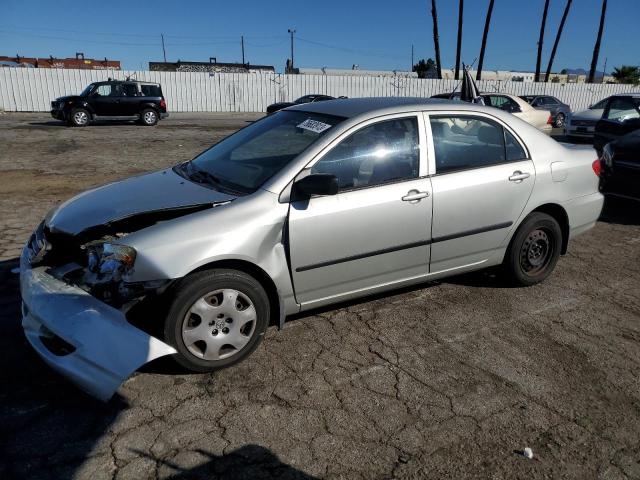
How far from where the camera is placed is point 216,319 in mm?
3102

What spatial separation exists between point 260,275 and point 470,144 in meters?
2.01

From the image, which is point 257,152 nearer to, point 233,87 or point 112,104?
point 112,104

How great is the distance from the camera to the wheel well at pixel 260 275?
10.2 ft

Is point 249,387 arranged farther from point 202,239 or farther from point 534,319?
point 534,319

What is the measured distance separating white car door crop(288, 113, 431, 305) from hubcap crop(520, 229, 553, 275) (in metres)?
1.10

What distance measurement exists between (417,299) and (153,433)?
239 cm

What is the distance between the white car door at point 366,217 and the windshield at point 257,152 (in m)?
0.27

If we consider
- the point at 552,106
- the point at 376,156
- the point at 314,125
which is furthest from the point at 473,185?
the point at 552,106

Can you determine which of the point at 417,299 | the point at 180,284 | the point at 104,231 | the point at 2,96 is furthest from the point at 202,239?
the point at 2,96

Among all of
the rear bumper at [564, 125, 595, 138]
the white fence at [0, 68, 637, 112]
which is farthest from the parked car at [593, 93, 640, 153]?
the white fence at [0, 68, 637, 112]

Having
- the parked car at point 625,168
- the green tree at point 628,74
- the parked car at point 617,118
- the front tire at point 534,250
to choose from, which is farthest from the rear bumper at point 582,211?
the green tree at point 628,74

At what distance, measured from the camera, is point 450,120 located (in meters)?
4.05

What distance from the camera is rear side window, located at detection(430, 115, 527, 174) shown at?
394 centimetres

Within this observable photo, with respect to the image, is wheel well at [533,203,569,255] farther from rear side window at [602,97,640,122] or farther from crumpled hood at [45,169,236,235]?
rear side window at [602,97,640,122]
